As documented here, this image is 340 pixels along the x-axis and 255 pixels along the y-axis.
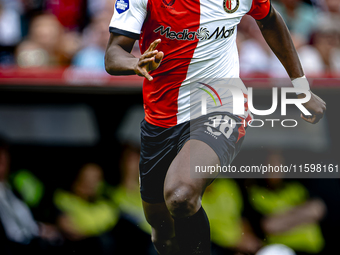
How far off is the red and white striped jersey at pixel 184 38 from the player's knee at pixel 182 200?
1.83 feet

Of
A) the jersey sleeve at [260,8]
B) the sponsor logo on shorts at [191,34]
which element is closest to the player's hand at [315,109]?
the jersey sleeve at [260,8]

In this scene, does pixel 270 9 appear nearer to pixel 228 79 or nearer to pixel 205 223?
pixel 228 79

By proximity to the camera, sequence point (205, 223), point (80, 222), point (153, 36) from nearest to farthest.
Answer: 1. point (205, 223)
2. point (153, 36)
3. point (80, 222)

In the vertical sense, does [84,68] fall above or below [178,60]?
below

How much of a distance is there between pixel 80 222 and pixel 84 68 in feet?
5.10

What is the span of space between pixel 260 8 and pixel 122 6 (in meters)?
0.84

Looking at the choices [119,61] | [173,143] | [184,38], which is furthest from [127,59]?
[173,143]

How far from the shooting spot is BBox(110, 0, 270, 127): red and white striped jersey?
8.70 feet

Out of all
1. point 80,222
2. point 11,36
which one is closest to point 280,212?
point 80,222

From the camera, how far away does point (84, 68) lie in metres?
4.18

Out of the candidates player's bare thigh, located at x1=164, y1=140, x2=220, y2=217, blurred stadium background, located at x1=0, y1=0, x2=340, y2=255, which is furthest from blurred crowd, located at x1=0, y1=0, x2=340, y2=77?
player's bare thigh, located at x1=164, y1=140, x2=220, y2=217

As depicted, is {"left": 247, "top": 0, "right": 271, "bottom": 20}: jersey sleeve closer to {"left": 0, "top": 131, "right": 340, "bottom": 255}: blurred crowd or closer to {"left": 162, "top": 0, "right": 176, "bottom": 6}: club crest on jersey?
{"left": 162, "top": 0, "right": 176, "bottom": 6}: club crest on jersey

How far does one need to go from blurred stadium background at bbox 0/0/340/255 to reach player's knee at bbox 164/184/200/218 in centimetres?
201

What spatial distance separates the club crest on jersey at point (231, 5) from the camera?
8.89ft
